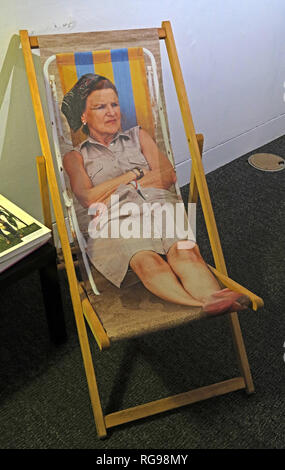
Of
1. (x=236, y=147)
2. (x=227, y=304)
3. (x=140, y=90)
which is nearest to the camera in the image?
(x=227, y=304)

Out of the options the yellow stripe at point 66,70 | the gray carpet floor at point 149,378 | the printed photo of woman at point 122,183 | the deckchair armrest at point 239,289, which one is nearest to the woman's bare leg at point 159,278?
the printed photo of woman at point 122,183

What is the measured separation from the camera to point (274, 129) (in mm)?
3082

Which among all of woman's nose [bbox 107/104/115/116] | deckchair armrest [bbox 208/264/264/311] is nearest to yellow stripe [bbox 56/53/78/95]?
woman's nose [bbox 107/104/115/116]

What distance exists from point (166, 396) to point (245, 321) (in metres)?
0.46

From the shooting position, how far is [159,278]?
1.50 metres

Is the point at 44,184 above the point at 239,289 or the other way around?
above

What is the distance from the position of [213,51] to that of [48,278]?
1506mm

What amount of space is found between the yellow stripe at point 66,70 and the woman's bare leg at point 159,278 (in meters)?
0.63

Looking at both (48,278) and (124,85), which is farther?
(124,85)

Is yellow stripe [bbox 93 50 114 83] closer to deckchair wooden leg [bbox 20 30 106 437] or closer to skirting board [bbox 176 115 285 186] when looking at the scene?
deckchair wooden leg [bbox 20 30 106 437]

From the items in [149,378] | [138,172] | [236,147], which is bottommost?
[149,378]

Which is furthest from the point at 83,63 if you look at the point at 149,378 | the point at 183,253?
the point at 149,378

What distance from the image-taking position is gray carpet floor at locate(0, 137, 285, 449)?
1.42 metres

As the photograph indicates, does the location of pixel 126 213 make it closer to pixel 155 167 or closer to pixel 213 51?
pixel 155 167
